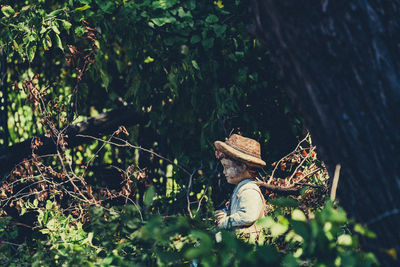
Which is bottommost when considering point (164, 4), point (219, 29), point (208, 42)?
point (208, 42)

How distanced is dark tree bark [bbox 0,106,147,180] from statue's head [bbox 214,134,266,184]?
1653 millimetres

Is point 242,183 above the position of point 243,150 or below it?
below

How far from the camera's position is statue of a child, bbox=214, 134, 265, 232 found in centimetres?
343

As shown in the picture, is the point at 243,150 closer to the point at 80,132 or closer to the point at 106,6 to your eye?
the point at 106,6

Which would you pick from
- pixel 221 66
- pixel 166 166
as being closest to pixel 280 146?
pixel 221 66

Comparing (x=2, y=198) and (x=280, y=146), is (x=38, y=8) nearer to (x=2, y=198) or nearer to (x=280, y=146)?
(x=2, y=198)

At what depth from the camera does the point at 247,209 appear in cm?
343

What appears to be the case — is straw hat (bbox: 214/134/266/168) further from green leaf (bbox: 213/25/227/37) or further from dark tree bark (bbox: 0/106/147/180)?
dark tree bark (bbox: 0/106/147/180)

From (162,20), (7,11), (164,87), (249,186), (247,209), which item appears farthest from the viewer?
(164,87)

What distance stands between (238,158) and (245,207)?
1.24 feet

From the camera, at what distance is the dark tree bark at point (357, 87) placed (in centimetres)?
185

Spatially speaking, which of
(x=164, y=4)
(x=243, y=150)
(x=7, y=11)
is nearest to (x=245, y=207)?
(x=243, y=150)

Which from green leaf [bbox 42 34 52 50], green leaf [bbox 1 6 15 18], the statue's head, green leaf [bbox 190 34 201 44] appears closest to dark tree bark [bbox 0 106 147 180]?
green leaf [bbox 42 34 52 50]

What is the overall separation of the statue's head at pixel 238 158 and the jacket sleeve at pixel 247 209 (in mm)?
191
